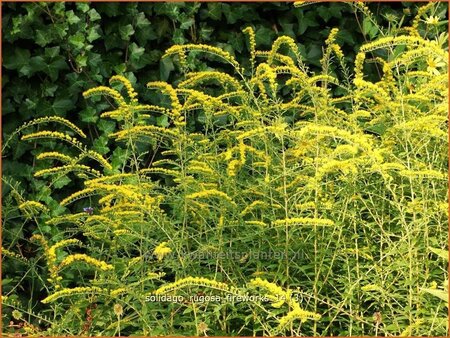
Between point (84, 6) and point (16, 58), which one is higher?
point (84, 6)

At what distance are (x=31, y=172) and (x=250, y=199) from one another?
4.95 ft

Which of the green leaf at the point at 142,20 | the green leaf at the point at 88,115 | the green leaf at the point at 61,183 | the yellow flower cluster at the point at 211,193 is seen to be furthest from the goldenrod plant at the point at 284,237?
the green leaf at the point at 142,20

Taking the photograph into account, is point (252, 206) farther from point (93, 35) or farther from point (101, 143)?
point (93, 35)

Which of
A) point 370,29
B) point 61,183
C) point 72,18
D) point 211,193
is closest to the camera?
point 211,193

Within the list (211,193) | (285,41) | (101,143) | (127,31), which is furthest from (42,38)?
(211,193)

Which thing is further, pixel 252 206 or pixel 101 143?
pixel 101 143

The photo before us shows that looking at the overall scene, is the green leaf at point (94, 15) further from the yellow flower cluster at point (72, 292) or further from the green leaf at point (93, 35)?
the yellow flower cluster at point (72, 292)

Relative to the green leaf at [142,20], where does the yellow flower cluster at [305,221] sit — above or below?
below

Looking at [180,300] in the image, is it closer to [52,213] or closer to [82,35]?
[52,213]

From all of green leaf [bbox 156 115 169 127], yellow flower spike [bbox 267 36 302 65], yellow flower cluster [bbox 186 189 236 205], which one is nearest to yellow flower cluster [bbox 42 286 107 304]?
yellow flower cluster [bbox 186 189 236 205]

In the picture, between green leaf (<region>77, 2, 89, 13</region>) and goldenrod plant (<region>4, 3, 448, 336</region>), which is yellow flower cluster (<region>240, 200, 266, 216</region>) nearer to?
goldenrod plant (<region>4, 3, 448, 336</region>)

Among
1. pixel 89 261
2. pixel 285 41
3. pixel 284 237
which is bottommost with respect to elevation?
pixel 284 237

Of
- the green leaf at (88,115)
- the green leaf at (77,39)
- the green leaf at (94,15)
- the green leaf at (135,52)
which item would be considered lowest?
the green leaf at (88,115)

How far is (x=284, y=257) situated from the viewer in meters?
3.60
